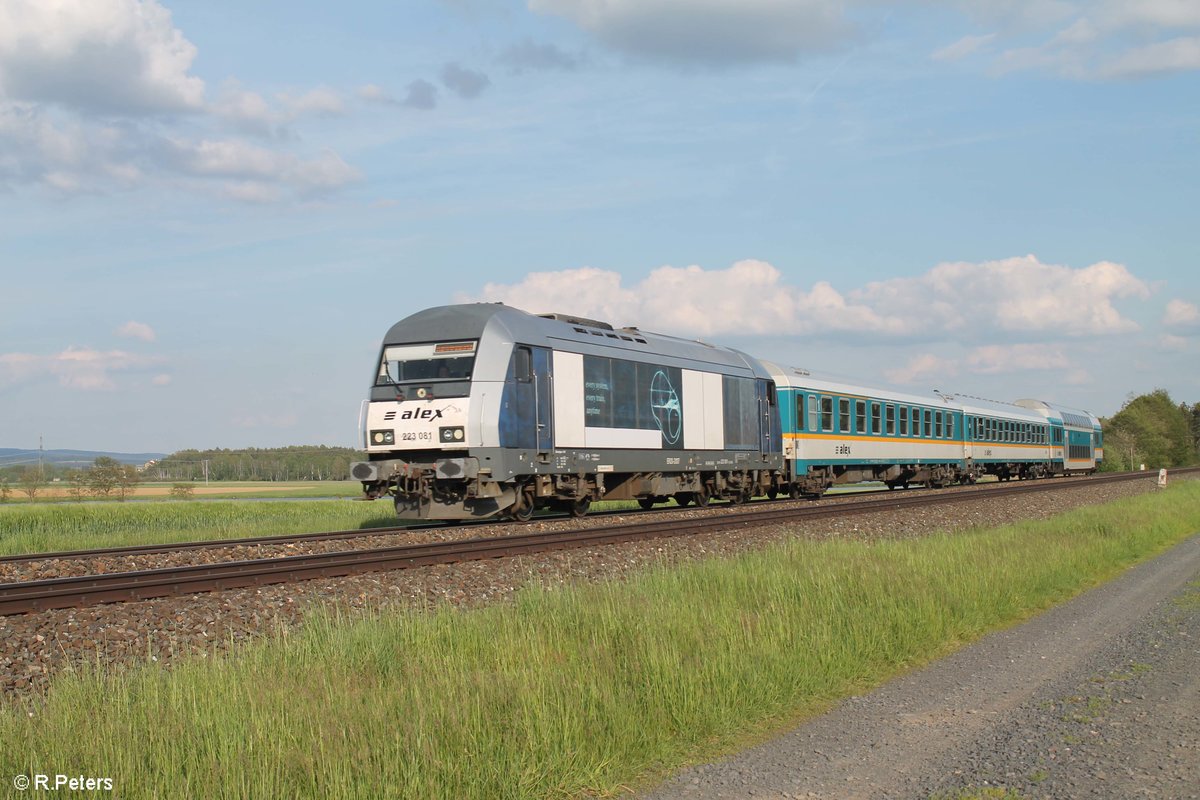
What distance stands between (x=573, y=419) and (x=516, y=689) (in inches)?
545

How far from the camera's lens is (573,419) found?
794 inches

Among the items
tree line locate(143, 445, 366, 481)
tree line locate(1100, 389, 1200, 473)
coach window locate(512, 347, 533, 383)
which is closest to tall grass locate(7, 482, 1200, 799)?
coach window locate(512, 347, 533, 383)

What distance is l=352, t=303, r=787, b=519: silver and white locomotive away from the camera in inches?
717

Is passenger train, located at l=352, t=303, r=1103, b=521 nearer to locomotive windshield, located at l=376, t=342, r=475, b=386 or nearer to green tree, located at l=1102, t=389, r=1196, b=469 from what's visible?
locomotive windshield, located at l=376, t=342, r=475, b=386

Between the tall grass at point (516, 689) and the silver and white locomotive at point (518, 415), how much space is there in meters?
7.64

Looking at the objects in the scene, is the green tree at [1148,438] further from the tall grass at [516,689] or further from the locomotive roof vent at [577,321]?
the tall grass at [516,689]

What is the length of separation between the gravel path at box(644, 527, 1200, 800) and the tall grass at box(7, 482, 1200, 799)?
394 millimetres

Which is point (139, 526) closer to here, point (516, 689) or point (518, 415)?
point (518, 415)

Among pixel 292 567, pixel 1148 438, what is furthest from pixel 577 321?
pixel 1148 438

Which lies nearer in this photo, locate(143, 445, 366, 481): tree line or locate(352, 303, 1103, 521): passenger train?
locate(352, 303, 1103, 521): passenger train

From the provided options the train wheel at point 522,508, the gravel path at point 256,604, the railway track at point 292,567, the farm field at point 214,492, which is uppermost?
the train wheel at point 522,508

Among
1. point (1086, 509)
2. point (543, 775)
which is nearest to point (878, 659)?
point (543, 775)

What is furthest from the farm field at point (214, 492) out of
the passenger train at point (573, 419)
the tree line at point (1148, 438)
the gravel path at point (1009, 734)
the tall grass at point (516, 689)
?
the tree line at point (1148, 438)

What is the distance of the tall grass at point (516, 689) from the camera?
5.18 m
